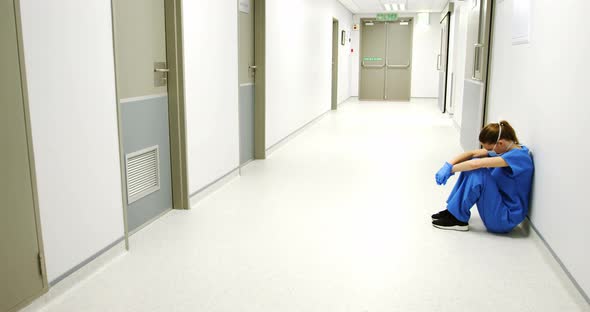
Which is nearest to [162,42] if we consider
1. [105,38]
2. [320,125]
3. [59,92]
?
[105,38]

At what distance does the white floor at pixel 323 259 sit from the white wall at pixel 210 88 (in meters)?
0.32

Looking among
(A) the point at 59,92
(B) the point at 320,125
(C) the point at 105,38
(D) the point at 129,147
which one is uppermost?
(C) the point at 105,38

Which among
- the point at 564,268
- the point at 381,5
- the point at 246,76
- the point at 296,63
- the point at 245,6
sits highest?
the point at 381,5

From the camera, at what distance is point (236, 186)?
5340 mm

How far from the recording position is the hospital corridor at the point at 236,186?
102 inches

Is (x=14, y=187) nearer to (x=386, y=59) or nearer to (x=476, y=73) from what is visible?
(x=476, y=73)

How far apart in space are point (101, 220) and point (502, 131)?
9.27ft

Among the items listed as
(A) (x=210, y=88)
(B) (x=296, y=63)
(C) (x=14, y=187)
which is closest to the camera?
(C) (x=14, y=187)

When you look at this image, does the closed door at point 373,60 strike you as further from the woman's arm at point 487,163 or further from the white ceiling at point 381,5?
the woman's arm at point 487,163

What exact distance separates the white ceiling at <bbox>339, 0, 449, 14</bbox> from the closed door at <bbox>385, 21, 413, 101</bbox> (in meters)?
0.85

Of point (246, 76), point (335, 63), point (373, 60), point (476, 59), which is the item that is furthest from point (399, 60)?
point (246, 76)

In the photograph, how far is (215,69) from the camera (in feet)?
16.4

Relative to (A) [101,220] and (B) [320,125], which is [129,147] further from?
(B) [320,125]

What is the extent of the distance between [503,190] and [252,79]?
3.70 m
